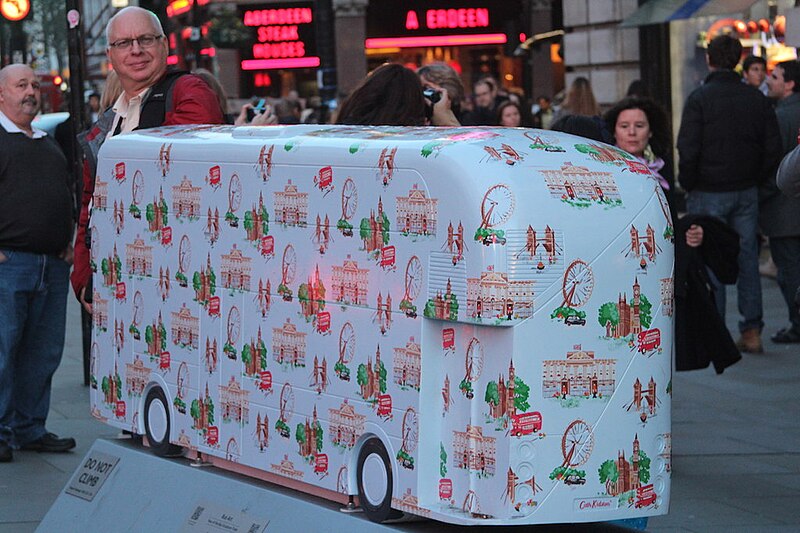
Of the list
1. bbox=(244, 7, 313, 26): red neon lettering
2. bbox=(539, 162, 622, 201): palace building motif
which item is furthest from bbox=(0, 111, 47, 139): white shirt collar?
bbox=(244, 7, 313, 26): red neon lettering

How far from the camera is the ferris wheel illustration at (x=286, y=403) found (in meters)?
Answer: 5.08

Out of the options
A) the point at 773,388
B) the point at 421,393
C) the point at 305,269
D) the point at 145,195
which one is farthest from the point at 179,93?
the point at 773,388

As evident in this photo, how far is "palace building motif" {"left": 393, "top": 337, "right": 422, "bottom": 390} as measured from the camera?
Answer: 453cm

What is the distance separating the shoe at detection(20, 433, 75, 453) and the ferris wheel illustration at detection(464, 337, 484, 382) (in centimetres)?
442

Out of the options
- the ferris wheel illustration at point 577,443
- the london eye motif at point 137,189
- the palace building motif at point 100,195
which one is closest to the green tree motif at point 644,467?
the ferris wheel illustration at point 577,443

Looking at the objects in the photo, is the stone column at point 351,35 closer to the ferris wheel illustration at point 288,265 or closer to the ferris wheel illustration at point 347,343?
the ferris wheel illustration at point 288,265

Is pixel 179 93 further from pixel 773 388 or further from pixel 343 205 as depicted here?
pixel 773 388

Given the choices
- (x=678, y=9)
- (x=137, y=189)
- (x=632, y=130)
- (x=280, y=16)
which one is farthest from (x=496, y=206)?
(x=280, y=16)

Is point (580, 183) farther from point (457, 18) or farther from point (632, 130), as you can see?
point (457, 18)

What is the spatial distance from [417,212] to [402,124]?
1.81 metres

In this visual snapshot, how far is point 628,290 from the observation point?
4.61 m

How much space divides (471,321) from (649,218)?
2.20 feet

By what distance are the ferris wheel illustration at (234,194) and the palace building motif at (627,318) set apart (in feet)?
4.53

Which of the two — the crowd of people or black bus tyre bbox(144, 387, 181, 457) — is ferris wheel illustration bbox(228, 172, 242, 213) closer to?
black bus tyre bbox(144, 387, 181, 457)
